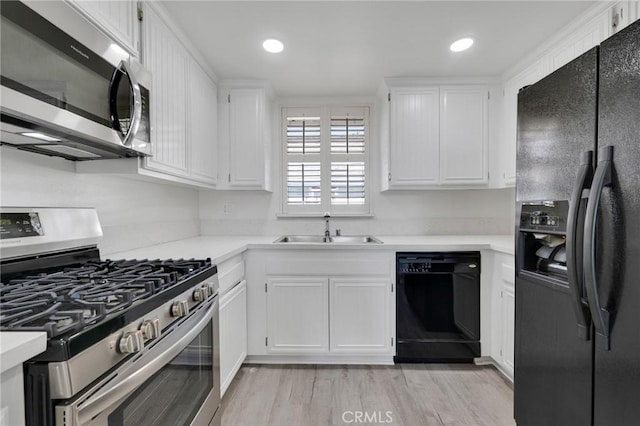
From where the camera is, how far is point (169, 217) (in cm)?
234

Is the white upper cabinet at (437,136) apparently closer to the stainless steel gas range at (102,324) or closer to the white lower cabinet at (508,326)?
the white lower cabinet at (508,326)

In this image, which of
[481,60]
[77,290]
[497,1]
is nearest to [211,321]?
[77,290]

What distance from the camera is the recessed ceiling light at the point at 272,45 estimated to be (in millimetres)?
1949

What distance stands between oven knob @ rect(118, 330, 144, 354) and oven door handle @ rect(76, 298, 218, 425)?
0.18 ft

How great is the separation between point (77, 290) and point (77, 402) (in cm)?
41

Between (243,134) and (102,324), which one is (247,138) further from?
(102,324)

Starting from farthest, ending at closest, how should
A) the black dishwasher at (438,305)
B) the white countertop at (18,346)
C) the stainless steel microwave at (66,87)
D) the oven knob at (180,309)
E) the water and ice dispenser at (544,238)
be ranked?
the black dishwasher at (438,305) < the water and ice dispenser at (544,238) < the oven knob at (180,309) < the stainless steel microwave at (66,87) < the white countertop at (18,346)

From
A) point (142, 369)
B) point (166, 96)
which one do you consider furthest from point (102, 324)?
point (166, 96)

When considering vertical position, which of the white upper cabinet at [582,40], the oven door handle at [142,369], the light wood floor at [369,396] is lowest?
the light wood floor at [369,396]

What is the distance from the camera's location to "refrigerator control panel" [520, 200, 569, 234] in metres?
1.14

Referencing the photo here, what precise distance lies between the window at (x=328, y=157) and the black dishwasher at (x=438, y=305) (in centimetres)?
92

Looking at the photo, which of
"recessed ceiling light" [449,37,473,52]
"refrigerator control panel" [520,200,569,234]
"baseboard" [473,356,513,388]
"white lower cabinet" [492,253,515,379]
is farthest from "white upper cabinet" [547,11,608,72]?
"baseboard" [473,356,513,388]

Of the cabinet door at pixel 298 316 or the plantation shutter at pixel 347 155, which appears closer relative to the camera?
the cabinet door at pixel 298 316

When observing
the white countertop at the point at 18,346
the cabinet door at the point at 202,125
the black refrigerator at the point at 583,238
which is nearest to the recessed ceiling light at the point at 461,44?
the black refrigerator at the point at 583,238
